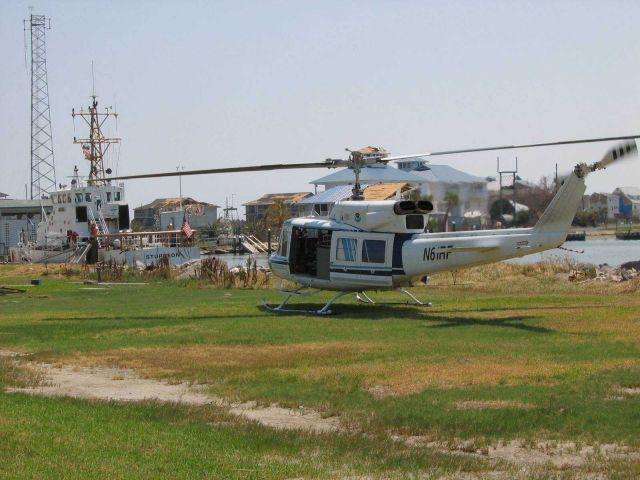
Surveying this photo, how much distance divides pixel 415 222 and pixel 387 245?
2.60 ft

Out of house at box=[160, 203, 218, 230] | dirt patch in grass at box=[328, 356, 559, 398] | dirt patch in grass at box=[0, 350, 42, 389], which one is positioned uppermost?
house at box=[160, 203, 218, 230]

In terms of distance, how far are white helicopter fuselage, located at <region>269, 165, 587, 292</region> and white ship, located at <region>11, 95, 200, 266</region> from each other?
36557 millimetres

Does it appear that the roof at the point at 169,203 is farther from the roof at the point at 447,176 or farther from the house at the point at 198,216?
the roof at the point at 447,176

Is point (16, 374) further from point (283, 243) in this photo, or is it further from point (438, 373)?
point (283, 243)

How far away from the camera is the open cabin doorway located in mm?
23234

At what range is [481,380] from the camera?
13172mm

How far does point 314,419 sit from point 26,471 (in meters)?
3.69

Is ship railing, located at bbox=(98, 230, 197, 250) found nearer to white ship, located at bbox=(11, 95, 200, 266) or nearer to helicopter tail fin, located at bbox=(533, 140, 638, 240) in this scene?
white ship, located at bbox=(11, 95, 200, 266)

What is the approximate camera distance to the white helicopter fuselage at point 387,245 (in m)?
19.8

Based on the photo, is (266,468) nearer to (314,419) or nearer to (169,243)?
(314,419)

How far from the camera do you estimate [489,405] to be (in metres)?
11.6

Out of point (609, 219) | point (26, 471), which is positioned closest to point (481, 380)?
point (26, 471)

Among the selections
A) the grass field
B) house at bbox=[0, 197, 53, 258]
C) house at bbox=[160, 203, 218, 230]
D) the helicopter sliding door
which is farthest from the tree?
house at bbox=[160, 203, 218, 230]

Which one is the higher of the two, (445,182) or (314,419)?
(445,182)
